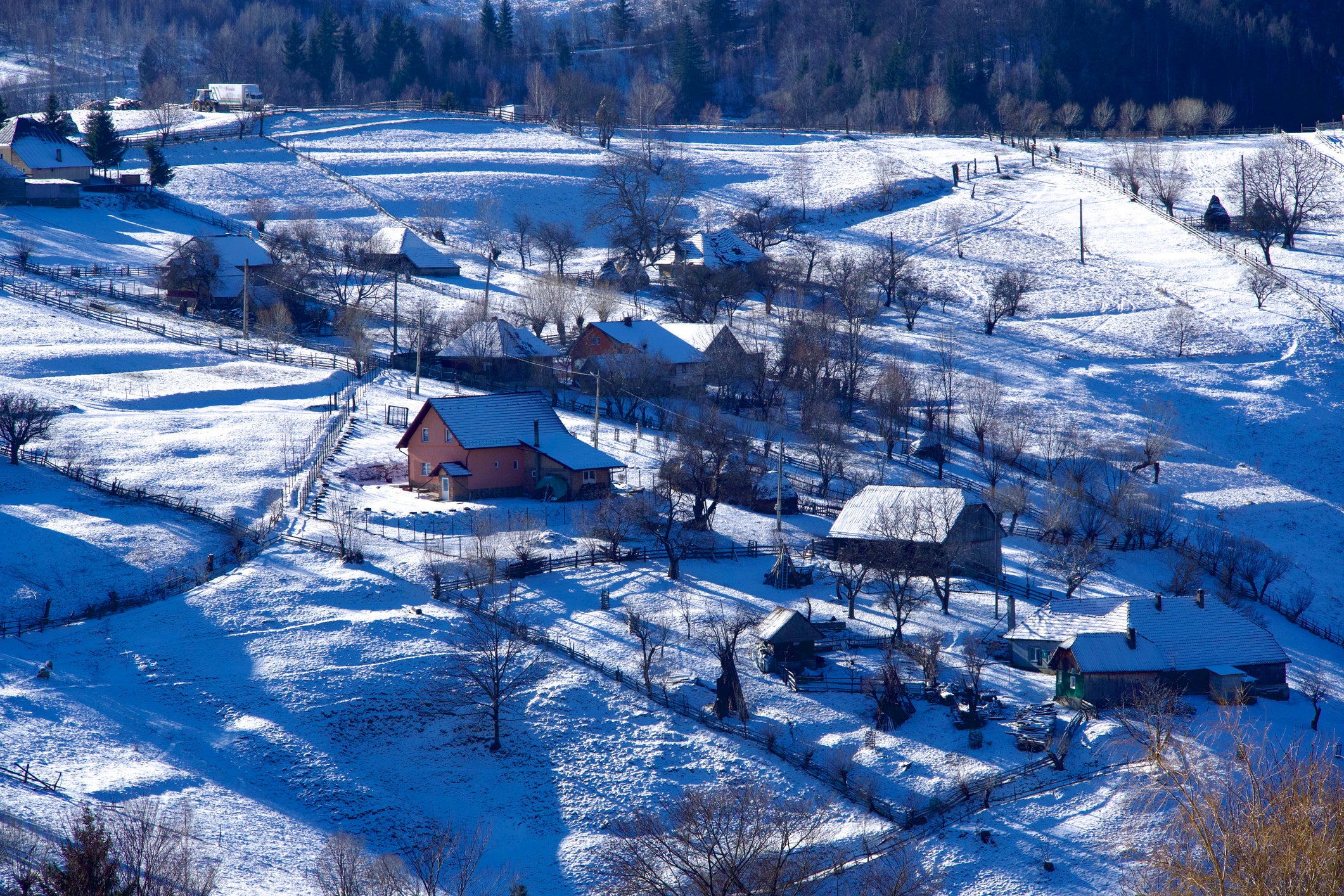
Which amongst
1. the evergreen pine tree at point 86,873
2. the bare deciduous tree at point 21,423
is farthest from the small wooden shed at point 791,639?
the bare deciduous tree at point 21,423

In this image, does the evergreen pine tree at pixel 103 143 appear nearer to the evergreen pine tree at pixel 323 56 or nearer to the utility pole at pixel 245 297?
the utility pole at pixel 245 297

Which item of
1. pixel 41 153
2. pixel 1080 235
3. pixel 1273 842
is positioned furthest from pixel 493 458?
pixel 41 153

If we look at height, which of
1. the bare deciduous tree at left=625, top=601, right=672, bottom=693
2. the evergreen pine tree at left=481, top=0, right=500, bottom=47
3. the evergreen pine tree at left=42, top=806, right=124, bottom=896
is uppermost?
the evergreen pine tree at left=481, top=0, right=500, bottom=47

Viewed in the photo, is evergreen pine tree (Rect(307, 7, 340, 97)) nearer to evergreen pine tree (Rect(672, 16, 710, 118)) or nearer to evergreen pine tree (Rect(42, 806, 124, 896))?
evergreen pine tree (Rect(672, 16, 710, 118))

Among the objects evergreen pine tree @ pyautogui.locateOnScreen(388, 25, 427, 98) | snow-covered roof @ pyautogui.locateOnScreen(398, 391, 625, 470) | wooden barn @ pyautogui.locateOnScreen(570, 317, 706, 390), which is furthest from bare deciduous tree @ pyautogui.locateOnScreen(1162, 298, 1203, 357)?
evergreen pine tree @ pyautogui.locateOnScreen(388, 25, 427, 98)

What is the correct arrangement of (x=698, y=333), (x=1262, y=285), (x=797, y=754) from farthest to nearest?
(x=1262, y=285) → (x=698, y=333) → (x=797, y=754)

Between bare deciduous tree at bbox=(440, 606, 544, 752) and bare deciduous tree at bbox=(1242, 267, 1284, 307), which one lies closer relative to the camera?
bare deciduous tree at bbox=(440, 606, 544, 752)

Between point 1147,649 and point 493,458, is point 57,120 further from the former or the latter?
point 1147,649
